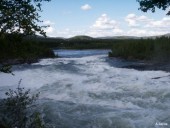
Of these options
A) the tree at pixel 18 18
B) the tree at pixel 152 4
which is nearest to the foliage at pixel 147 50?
the tree at pixel 152 4

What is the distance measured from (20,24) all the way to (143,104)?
7.48 meters

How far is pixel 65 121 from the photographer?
34.7 ft

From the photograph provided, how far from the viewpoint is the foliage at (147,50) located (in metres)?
32.0

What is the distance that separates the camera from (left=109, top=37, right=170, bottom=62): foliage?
32.0m

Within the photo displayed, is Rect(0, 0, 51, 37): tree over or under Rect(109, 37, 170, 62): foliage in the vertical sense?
over

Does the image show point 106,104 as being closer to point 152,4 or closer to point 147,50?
point 152,4

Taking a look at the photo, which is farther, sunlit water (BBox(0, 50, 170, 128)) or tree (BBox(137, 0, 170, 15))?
tree (BBox(137, 0, 170, 15))

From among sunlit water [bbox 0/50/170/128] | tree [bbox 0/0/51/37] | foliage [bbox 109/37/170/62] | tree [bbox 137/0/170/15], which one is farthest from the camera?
foliage [bbox 109/37/170/62]

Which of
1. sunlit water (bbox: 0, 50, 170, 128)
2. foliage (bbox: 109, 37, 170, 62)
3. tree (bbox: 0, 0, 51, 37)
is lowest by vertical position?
sunlit water (bbox: 0, 50, 170, 128)

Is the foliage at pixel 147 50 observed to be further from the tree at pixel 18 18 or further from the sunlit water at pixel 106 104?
the tree at pixel 18 18

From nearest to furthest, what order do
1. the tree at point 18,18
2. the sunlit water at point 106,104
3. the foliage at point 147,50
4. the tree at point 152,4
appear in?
the tree at point 18,18
the sunlit water at point 106,104
the tree at point 152,4
the foliage at point 147,50

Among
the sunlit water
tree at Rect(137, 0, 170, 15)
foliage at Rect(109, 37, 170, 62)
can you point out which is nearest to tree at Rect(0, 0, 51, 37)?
the sunlit water

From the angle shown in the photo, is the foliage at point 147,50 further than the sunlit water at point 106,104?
Yes

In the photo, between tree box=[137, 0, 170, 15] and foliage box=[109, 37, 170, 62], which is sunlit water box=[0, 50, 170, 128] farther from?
foliage box=[109, 37, 170, 62]
